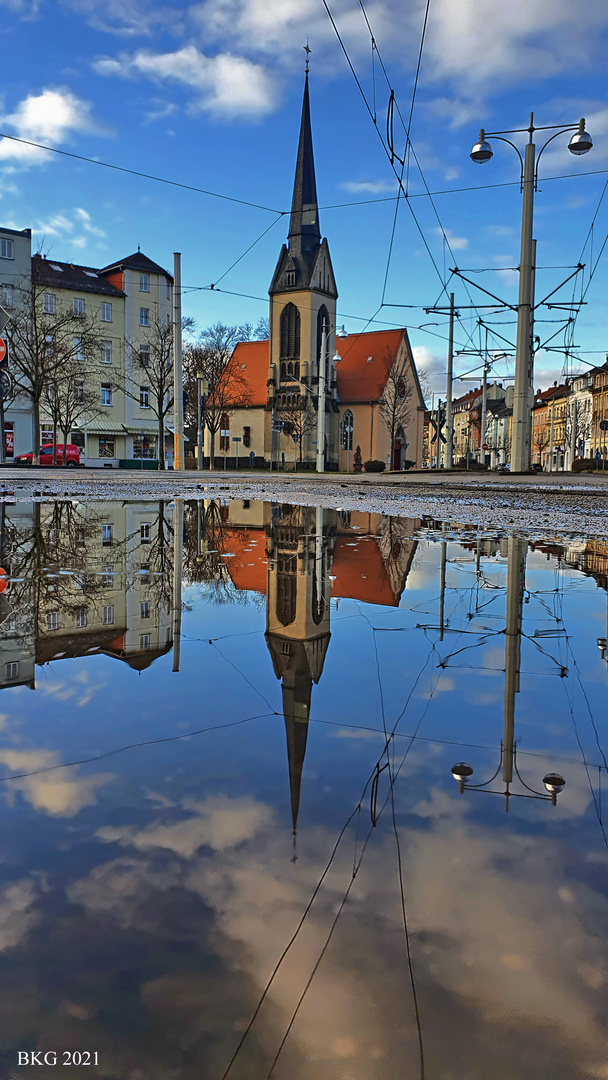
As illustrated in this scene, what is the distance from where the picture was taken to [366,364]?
84.8m

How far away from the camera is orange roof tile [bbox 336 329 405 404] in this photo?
8194cm

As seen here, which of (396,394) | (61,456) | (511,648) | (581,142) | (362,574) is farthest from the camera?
(396,394)

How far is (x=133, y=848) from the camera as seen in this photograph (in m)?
1.87

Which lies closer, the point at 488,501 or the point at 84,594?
the point at 84,594

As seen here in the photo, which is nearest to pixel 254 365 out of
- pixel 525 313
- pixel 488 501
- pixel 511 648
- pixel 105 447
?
pixel 105 447

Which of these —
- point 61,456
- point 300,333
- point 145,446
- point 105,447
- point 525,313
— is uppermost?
point 300,333

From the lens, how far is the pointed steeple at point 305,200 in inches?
2692

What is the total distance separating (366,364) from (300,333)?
12.7m

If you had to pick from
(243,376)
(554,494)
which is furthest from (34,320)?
(554,494)

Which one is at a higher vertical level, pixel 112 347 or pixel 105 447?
pixel 112 347

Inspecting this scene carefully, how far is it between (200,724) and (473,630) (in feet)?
7.04

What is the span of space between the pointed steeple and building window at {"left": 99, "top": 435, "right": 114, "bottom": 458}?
82.1ft

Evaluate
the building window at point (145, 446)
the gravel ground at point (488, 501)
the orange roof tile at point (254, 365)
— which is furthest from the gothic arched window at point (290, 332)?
the gravel ground at point (488, 501)

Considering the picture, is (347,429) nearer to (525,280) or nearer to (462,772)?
(525,280)
